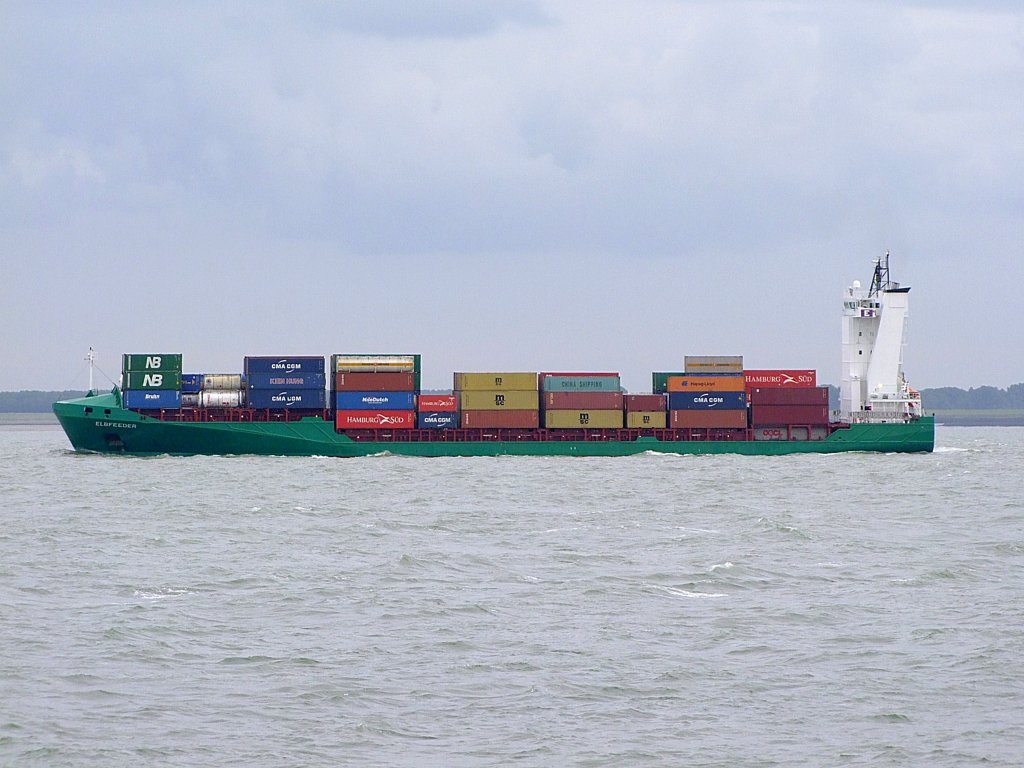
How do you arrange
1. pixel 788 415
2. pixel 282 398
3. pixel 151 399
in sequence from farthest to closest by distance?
pixel 788 415
pixel 282 398
pixel 151 399

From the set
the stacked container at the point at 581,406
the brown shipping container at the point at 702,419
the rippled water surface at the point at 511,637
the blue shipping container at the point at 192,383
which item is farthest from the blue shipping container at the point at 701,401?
the rippled water surface at the point at 511,637

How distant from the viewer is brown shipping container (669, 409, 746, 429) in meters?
70.0

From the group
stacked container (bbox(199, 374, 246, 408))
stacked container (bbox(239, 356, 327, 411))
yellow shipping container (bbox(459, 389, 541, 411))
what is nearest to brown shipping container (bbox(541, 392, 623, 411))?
yellow shipping container (bbox(459, 389, 541, 411))

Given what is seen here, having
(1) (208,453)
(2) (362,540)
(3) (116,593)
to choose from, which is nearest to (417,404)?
(1) (208,453)

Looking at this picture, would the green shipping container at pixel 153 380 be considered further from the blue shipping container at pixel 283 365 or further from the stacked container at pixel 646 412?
the stacked container at pixel 646 412

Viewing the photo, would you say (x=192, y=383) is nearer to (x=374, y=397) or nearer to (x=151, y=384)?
(x=151, y=384)

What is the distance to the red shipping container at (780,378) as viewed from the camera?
235ft

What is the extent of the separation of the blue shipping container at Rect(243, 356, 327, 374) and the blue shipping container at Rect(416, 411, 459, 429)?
5938mm

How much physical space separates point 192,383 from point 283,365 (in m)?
5.40

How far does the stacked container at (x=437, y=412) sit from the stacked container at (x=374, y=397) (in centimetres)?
51

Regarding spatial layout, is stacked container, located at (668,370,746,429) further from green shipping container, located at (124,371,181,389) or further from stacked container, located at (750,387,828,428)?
green shipping container, located at (124,371,181,389)

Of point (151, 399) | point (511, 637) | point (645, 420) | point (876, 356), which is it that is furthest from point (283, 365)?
point (511, 637)

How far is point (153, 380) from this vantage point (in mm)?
67125

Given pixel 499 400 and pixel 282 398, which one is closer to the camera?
pixel 282 398
